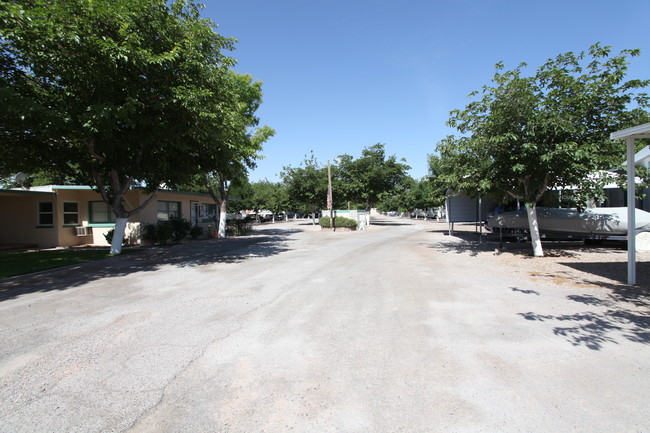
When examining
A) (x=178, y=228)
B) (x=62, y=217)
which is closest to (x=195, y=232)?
(x=178, y=228)

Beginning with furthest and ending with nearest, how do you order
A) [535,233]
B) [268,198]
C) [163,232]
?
1. [268,198]
2. [163,232]
3. [535,233]

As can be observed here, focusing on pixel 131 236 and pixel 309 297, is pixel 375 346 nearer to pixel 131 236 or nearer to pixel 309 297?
pixel 309 297

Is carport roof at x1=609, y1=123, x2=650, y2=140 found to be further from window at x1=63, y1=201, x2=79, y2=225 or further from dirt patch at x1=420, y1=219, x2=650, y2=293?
window at x1=63, y1=201, x2=79, y2=225

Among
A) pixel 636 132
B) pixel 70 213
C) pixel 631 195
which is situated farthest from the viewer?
pixel 70 213

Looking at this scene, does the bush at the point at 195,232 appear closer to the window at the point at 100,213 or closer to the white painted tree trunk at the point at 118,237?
the window at the point at 100,213

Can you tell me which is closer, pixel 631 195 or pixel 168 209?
pixel 631 195

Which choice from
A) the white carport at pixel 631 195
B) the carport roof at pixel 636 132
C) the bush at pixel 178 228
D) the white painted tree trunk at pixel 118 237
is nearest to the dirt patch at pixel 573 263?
the white carport at pixel 631 195

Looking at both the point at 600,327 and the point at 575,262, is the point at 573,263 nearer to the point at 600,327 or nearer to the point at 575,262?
the point at 575,262

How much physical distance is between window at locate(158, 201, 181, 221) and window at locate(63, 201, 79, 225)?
12.2 ft

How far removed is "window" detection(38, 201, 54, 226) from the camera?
54.4 ft

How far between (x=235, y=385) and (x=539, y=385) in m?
2.82

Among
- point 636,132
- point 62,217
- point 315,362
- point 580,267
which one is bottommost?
point 315,362

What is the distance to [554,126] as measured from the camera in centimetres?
1004

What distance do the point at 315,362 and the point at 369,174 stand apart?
30.0 m
